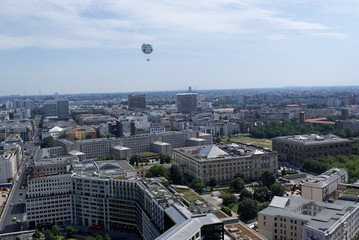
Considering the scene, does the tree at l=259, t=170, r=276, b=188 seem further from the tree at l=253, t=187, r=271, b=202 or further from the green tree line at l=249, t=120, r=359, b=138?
the green tree line at l=249, t=120, r=359, b=138

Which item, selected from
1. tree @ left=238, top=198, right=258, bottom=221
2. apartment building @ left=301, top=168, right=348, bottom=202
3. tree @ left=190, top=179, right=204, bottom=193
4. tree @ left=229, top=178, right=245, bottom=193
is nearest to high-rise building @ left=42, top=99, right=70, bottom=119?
tree @ left=190, top=179, right=204, bottom=193

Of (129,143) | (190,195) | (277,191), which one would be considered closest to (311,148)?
(277,191)

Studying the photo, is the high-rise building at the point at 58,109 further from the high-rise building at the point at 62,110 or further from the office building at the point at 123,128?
the office building at the point at 123,128

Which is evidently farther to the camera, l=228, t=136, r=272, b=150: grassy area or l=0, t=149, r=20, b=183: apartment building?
l=228, t=136, r=272, b=150: grassy area

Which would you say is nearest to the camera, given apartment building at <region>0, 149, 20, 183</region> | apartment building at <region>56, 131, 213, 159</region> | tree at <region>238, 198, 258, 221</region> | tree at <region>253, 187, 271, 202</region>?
tree at <region>238, 198, 258, 221</region>

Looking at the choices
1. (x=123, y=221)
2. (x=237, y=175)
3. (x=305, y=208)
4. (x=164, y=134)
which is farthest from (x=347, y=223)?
(x=164, y=134)

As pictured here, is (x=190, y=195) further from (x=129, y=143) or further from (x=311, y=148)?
(x=129, y=143)

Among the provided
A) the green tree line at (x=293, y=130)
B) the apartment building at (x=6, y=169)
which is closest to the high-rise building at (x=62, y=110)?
the green tree line at (x=293, y=130)
